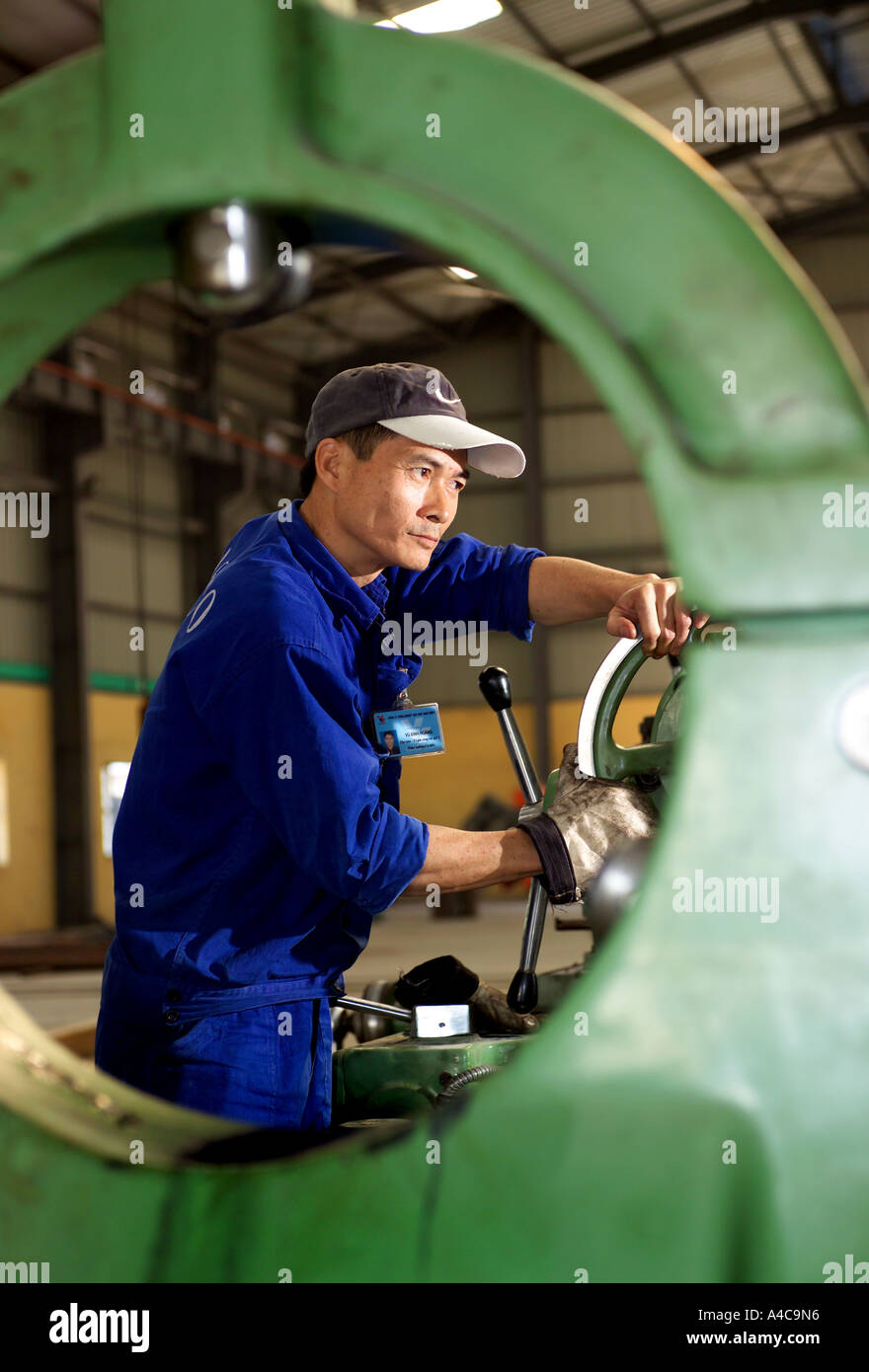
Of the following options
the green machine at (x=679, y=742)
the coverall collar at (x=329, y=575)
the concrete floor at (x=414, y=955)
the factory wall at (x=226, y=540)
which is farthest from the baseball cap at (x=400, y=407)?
the factory wall at (x=226, y=540)

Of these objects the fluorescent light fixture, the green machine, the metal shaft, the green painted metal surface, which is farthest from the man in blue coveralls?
the fluorescent light fixture

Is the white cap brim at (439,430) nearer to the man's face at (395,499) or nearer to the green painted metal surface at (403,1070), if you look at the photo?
the man's face at (395,499)

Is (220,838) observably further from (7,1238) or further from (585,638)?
(585,638)

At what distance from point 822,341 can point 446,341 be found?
12.5 meters

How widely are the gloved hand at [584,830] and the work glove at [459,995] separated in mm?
408

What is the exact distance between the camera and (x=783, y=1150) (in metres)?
0.55

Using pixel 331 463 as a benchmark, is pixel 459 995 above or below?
below

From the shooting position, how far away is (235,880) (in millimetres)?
1211

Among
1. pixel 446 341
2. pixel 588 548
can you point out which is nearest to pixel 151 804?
pixel 588 548

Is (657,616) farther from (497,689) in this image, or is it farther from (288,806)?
(288,806)

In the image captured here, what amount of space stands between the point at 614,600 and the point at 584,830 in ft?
1.55

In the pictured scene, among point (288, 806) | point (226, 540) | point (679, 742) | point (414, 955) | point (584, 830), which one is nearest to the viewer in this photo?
point (679, 742)

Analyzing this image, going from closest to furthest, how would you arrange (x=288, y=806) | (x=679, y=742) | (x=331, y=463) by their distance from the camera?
→ (x=679, y=742) → (x=288, y=806) → (x=331, y=463)

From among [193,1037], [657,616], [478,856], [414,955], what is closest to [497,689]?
[657,616]
